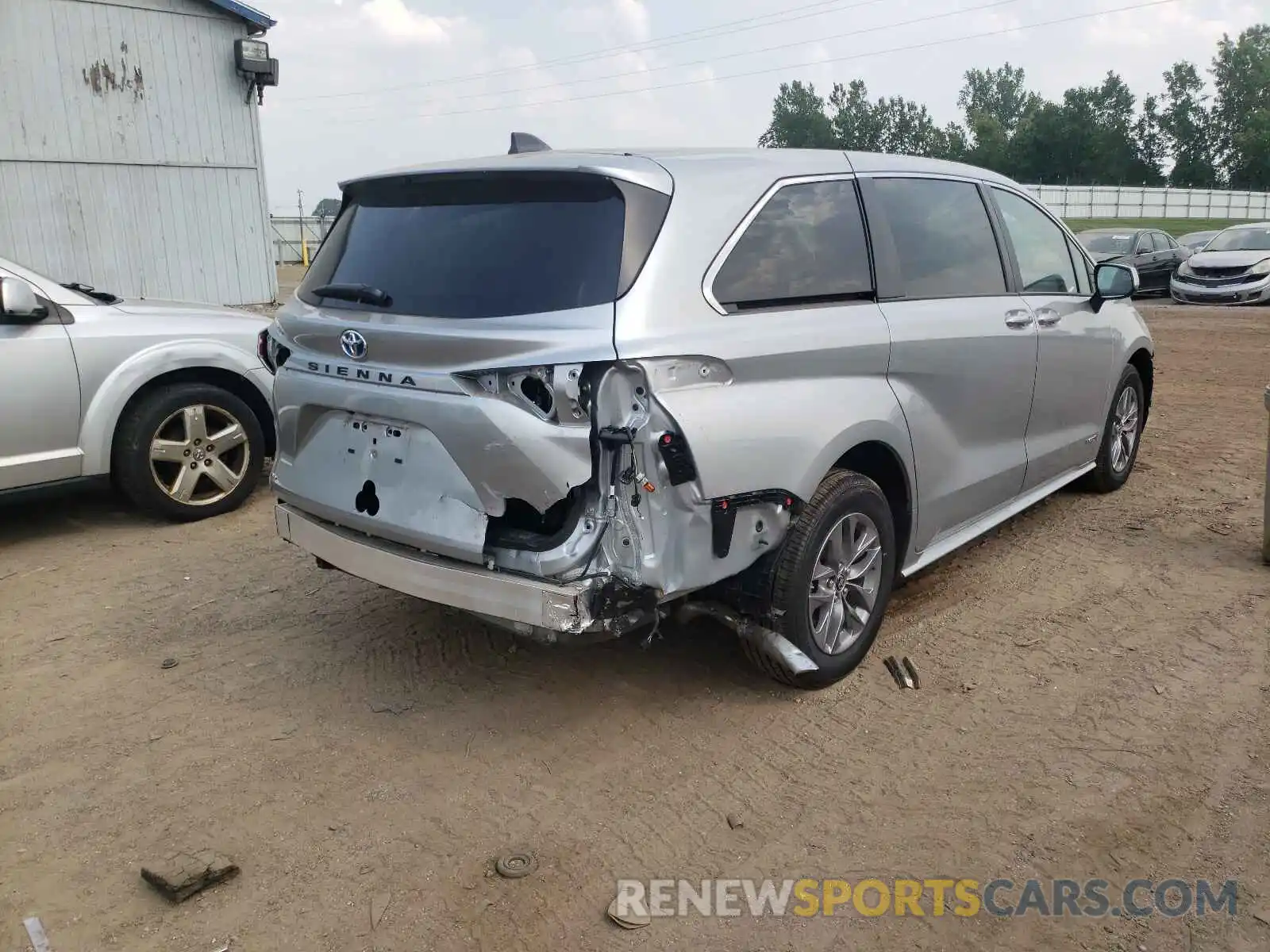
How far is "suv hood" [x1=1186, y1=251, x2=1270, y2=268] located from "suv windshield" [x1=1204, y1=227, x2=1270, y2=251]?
30cm

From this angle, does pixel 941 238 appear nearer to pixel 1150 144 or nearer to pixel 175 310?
pixel 175 310

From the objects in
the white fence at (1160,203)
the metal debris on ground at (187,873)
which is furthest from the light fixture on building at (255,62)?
the white fence at (1160,203)

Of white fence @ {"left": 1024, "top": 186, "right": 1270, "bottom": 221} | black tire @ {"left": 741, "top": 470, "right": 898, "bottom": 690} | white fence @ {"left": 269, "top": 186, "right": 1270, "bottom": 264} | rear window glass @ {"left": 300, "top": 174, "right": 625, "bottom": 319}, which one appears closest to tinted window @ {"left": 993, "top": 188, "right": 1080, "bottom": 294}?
black tire @ {"left": 741, "top": 470, "right": 898, "bottom": 690}

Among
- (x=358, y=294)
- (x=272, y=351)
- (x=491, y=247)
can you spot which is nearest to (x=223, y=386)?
(x=272, y=351)

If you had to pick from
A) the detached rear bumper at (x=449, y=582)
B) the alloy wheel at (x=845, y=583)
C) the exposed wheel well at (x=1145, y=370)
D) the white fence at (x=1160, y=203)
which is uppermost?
the white fence at (x=1160, y=203)

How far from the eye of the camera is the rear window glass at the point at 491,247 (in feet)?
10.0

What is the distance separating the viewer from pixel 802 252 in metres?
3.58

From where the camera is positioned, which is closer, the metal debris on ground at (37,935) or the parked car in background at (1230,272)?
the metal debris on ground at (37,935)

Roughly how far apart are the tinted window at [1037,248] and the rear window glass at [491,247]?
8.38 ft

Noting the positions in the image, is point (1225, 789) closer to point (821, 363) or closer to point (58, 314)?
point (821, 363)

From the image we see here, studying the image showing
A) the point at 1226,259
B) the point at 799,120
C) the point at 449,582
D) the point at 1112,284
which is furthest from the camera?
the point at 799,120

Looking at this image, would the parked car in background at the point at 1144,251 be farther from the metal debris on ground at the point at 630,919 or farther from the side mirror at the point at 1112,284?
the metal debris on ground at the point at 630,919

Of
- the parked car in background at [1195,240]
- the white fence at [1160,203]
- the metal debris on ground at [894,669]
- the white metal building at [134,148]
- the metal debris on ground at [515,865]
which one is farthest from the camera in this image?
the white fence at [1160,203]

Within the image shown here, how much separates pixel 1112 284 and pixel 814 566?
2992 mm
